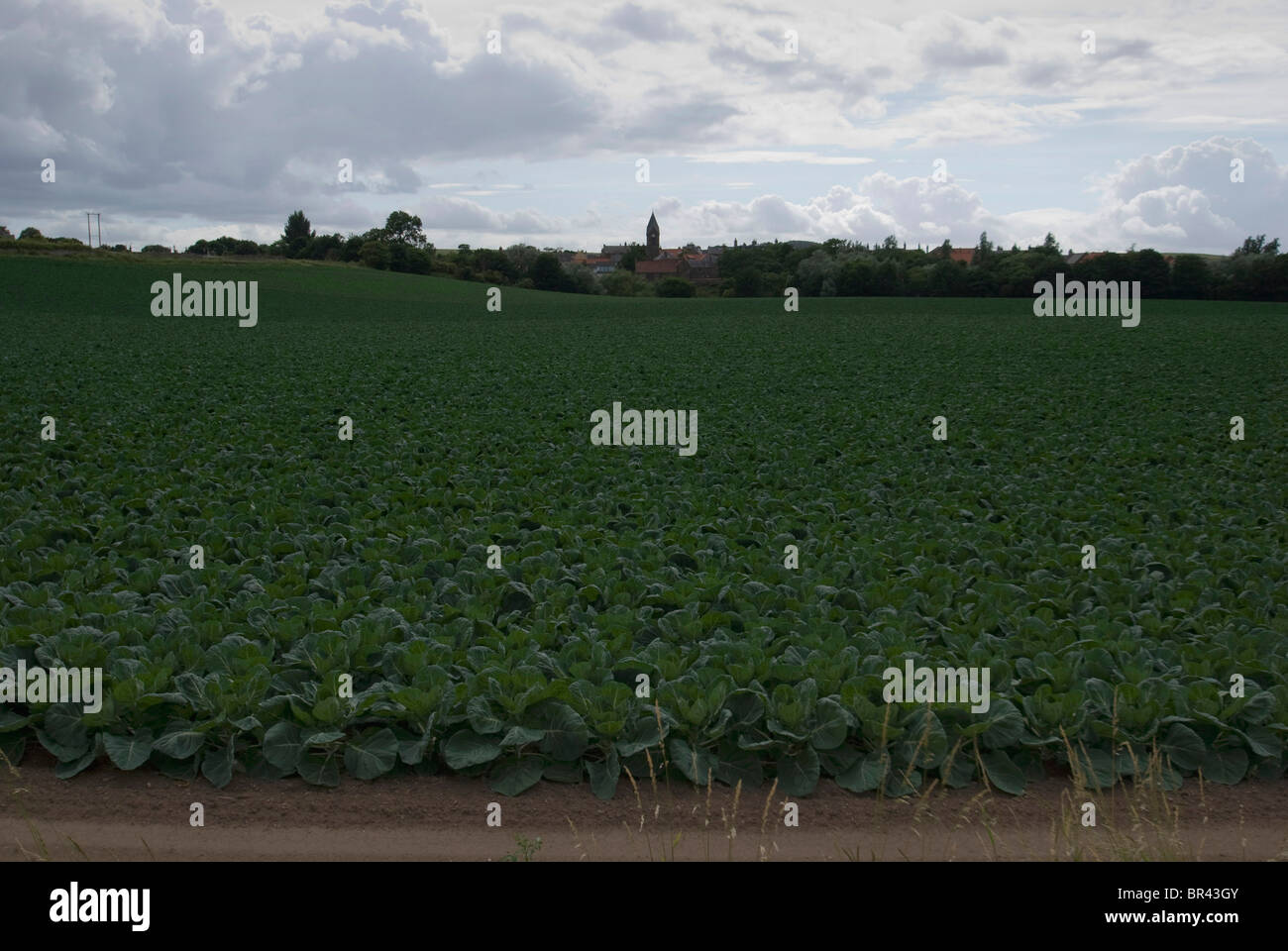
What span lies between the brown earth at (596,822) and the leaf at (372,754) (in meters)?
0.08

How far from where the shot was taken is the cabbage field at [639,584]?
19.7 feet

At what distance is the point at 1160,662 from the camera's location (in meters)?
7.05

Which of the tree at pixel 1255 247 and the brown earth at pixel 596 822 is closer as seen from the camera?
the brown earth at pixel 596 822

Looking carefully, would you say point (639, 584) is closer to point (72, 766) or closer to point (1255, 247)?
point (72, 766)

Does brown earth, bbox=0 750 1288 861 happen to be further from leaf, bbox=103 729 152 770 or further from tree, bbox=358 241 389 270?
tree, bbox=358 241 389 270

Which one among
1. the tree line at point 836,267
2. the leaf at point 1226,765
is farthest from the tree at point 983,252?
the leaf at point 1226,765

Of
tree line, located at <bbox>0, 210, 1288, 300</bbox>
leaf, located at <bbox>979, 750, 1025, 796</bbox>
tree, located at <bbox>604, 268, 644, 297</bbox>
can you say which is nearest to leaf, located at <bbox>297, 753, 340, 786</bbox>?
leaf, located at <bbox>979, 750, 1025, 796</bbox>

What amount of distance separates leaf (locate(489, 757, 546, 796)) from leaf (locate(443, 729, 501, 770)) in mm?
96

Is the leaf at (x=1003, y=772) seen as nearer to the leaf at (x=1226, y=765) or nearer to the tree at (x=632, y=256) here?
the leaf at (x=1226, y=765)

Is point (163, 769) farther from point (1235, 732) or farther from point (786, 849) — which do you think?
point (1235, 732)

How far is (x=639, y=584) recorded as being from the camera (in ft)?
27.9

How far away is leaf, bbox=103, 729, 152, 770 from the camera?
5777 millimetres

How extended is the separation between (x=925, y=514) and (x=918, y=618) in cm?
408
